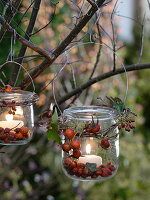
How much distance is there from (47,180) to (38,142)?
0.39 meters

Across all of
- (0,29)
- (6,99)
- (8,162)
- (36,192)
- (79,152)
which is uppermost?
(0,29)

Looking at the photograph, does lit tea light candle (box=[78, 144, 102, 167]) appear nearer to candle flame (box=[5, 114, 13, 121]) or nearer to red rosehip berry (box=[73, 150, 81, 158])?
Answer: red rosehip berry (box=[73, 150, 81, 158])

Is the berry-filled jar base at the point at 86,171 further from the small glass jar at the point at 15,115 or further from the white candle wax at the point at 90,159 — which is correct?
the small glass jar at the point at 15,115

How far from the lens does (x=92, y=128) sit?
4.73 ft

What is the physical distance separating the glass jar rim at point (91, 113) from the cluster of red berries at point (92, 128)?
0.04 meters

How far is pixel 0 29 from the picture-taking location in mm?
1964

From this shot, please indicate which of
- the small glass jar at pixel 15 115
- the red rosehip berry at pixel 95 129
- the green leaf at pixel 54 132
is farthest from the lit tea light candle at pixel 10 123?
the red rosehip berry at pixel 95 129

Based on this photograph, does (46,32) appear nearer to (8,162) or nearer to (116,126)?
(8,162)

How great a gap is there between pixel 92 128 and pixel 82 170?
16cm

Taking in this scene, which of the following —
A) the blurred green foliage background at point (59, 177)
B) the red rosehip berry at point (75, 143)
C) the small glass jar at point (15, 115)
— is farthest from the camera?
the blurred green foliage background at point (59, 177)

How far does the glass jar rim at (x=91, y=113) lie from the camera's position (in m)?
1.48

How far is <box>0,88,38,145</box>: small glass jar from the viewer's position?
1502 mm

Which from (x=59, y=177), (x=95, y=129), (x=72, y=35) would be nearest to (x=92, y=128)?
(x=95, y=129)

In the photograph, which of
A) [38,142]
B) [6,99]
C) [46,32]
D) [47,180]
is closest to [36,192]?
[47,180]
